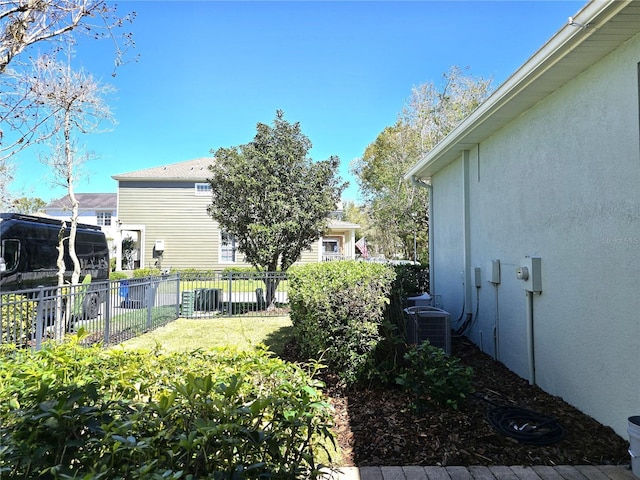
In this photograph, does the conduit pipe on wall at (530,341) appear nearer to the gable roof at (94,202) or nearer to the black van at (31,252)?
the black van at (31,252)

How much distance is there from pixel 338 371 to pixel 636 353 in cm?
260

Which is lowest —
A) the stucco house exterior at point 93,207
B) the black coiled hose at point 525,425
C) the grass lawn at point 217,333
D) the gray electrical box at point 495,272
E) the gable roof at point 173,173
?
the grass lawn at point 217,333

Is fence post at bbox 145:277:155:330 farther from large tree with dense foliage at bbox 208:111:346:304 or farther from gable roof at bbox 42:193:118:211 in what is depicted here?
gable roof at bbox 42:193:118:211

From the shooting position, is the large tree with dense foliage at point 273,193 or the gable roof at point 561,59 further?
the large tree with dense foliage at point 273,193

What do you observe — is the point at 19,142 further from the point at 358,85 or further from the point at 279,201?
the point at 358,85

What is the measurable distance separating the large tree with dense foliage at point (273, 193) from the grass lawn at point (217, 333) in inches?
56.8

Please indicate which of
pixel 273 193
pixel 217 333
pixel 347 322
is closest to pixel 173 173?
pixel 273 193

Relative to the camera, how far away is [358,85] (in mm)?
10000

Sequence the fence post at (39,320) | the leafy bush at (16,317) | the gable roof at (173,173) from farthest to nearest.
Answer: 1. the gable roof at (173,173)
2. the fence post at (39,320)
3. the leafy bush at (16,317)

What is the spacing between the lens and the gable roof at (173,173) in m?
19.4

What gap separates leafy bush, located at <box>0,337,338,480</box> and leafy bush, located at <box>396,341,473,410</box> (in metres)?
1.98

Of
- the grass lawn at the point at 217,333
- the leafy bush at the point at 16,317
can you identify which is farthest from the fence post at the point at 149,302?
the leafy bush at the point at 16,317

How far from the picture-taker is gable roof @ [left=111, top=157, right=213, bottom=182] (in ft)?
63.7

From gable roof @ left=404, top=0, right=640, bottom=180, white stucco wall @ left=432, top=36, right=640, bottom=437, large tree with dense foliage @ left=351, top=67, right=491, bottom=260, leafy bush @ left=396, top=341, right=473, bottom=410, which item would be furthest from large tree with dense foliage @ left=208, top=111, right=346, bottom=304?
large tree with dense foliage @ left=351, top=67, right=491, bottom=260
